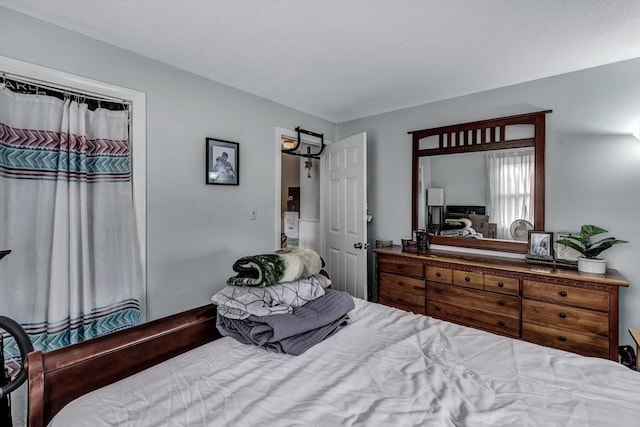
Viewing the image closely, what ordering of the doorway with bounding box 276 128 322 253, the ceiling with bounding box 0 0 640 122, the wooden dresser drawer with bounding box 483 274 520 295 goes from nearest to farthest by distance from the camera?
1. the ceiling with bounding box 0 0 640 122
2. the wooden dresser drawer with bounding box 483 274 520 295
3. the doorway with bounding box 276 128 322 253

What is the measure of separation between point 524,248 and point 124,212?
319cm

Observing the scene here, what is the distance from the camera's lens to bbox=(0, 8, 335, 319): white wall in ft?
5.82

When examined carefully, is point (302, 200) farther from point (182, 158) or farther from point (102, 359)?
point (102, 359)

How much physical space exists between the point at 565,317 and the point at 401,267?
4.16 ft

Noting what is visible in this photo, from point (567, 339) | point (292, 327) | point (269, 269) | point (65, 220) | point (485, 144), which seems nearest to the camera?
point (292, 327)

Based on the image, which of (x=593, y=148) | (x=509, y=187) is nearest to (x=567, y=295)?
(x=509, y=187)

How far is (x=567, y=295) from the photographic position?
2.12 meters

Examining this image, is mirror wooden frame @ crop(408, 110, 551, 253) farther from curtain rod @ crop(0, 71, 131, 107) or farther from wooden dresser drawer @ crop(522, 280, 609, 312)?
curtain rod @ crop(0, 71, 131, 107)

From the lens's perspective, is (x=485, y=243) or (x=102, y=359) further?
(x=485, y=243)

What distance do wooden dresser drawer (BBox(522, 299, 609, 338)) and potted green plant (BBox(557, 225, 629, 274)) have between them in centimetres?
35

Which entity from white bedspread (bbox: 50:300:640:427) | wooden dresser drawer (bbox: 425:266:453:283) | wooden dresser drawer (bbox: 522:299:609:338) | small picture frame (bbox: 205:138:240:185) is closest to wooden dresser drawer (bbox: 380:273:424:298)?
wooden dresser drawer (bbox: 425:266:453:283)

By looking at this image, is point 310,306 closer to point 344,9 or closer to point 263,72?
point 344,9

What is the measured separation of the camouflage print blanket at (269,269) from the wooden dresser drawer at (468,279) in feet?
5.47

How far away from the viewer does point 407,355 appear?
1164 mm
